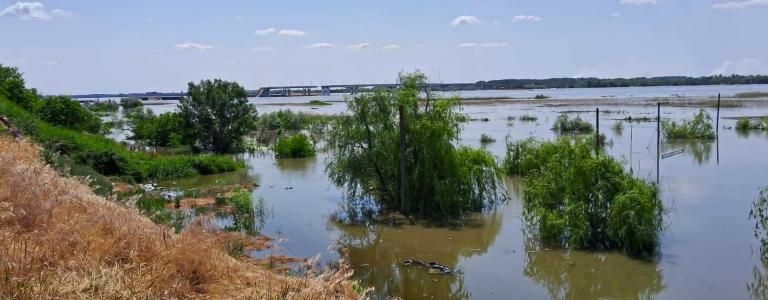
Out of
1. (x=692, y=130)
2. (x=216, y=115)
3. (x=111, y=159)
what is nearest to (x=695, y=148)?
(x=692, y=130)

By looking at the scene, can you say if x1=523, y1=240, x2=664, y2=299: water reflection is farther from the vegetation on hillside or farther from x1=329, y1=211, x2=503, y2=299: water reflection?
the vegetation on hillside

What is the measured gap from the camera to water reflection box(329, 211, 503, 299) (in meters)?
12.7

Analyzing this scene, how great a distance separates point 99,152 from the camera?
27.0 metres

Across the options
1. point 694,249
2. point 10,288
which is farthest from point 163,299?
point 694,249

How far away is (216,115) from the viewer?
39.7 metres

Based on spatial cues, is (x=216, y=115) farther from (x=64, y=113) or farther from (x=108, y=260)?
(x=108, y=260)

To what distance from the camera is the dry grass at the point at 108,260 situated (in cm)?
515

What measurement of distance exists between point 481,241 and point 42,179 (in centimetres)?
1101

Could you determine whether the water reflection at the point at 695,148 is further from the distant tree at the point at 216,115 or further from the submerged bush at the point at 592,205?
the distant tree at the point at 216,115

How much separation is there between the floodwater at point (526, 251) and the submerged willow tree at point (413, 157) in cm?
96

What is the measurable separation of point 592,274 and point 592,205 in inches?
82.0

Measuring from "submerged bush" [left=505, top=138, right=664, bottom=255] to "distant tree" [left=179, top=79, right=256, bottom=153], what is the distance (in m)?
27.2

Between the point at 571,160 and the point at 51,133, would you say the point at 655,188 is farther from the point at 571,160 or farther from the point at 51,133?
the point at 51,133

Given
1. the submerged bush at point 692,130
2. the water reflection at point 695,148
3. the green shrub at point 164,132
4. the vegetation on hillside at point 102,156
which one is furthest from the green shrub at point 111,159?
the submerged bush at point 692,130
